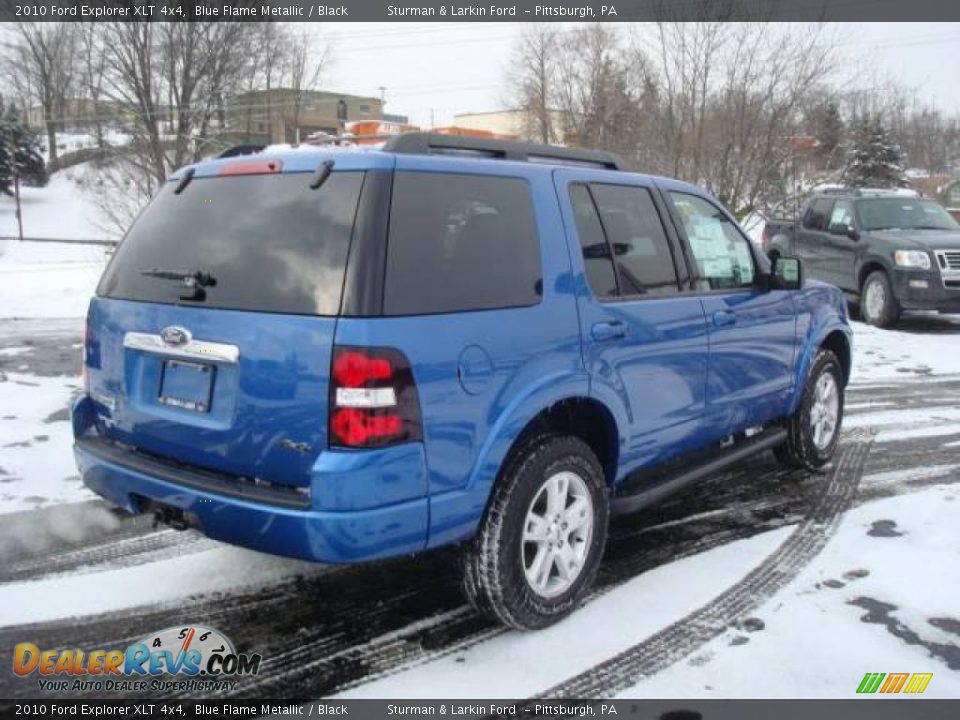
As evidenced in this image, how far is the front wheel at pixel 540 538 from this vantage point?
3.14 m

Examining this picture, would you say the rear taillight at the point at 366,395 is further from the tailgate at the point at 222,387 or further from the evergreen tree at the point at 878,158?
the evergreen tree at the point at 878,158

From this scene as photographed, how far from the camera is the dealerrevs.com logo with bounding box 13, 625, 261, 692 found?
9.81ft

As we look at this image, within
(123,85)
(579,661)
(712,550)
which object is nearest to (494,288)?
(579,661)

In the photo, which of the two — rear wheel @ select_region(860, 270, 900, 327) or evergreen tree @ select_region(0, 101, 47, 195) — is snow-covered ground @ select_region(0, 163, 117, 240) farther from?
rear wheel @ select_region(860, 270, 900, 327)

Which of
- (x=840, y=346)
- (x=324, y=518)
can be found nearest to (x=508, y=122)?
(x=840, y=346)

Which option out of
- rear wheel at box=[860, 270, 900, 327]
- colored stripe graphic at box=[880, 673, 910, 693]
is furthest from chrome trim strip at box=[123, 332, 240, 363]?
rear wheel at box=[860, 270, 900, 327]

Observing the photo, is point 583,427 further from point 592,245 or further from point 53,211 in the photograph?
point 53,211

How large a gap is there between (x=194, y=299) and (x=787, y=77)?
15599 mm

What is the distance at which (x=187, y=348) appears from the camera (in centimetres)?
300

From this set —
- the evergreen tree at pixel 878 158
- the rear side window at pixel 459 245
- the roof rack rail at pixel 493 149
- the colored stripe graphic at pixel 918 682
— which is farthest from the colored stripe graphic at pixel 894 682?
the evergreen tree at pixel 878 158

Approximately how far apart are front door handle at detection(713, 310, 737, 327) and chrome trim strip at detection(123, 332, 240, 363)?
2.57 m

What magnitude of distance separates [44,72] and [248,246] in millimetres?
58592

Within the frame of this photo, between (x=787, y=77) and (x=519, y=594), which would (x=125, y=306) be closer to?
(x=519, y=594)

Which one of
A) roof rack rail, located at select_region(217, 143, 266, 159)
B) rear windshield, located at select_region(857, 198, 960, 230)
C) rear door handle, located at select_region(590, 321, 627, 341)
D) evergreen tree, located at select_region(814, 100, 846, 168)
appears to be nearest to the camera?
rear door handle, located at select_region(590, 321, 627, 341)
